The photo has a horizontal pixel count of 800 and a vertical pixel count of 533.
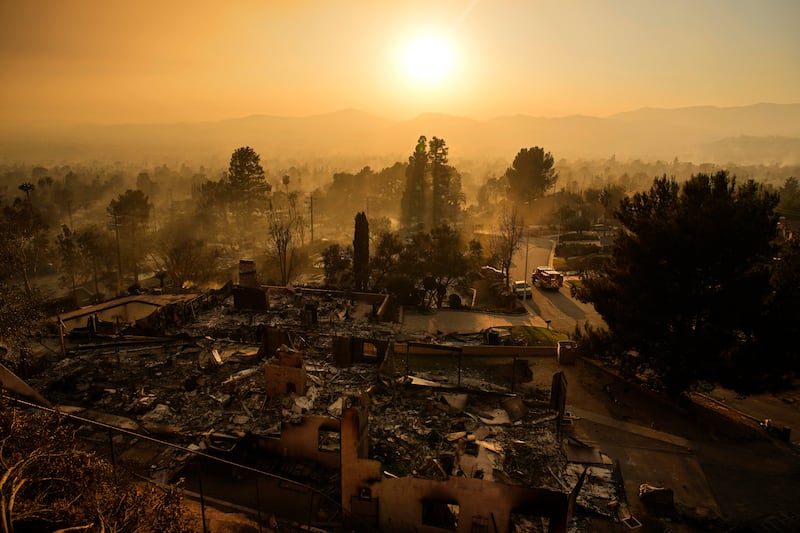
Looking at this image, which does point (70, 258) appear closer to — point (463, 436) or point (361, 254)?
point (361, 254)

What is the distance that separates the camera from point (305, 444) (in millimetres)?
10930

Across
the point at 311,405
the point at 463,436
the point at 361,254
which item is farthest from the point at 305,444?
the point at 361,254

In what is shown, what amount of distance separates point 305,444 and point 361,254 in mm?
14681

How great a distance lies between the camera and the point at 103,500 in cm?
599

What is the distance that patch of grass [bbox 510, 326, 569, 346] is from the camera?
19.3 meters

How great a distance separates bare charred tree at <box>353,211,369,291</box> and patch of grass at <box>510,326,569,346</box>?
833 centimetres

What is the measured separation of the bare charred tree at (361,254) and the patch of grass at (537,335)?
8.33 metres

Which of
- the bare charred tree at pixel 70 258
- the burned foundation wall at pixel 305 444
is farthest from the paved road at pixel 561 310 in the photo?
the bare charred tree at pixel 70 258

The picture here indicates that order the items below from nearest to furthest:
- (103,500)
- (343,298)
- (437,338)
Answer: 1. (103,500)
2. (437,338)
3. (343,298)

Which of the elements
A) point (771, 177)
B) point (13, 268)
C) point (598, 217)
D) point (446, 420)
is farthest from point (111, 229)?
point (771, 177)

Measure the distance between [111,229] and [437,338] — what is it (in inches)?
1500

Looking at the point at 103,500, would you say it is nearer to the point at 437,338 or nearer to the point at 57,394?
the point at 57,394

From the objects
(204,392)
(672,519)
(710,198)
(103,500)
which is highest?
(710,198)

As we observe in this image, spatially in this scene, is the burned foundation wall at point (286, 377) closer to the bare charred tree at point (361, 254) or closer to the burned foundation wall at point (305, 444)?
the burned foundation wall at point (305, 444)
